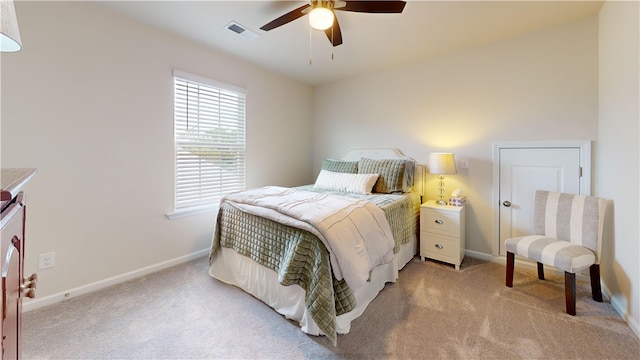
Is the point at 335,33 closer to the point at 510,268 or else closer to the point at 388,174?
the point at 388,174

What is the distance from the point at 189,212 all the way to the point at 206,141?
857 millimetres

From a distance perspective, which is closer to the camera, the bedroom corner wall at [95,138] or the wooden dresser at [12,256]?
the wooden dresser at [12,256]

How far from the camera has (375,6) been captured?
175 cm

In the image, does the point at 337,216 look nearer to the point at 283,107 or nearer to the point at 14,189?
the point at 14,189

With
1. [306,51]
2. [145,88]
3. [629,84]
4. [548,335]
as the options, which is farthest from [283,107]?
[548,335]

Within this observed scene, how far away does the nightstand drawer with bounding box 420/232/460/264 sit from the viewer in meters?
2.67

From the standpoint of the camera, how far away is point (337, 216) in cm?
180

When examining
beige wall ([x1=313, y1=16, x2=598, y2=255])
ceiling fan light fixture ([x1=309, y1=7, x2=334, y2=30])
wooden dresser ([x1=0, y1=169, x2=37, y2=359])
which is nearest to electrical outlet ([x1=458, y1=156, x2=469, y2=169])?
beige wall ([x1=313, y1=16, x2=598, y2=255])

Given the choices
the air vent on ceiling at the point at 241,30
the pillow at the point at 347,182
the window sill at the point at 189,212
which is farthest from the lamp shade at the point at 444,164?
the window sill at the point at 189,212

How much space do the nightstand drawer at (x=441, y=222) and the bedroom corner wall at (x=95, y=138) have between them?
2.61 meters

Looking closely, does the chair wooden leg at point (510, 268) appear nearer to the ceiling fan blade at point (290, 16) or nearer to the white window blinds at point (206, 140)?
the ceiling fan blade at point (290, 16)

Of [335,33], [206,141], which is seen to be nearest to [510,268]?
[335,33]

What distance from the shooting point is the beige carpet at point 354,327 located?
5.08 ft

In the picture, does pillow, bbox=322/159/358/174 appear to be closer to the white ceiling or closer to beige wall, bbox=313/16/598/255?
beige wall, bbox=313/16/598/255
